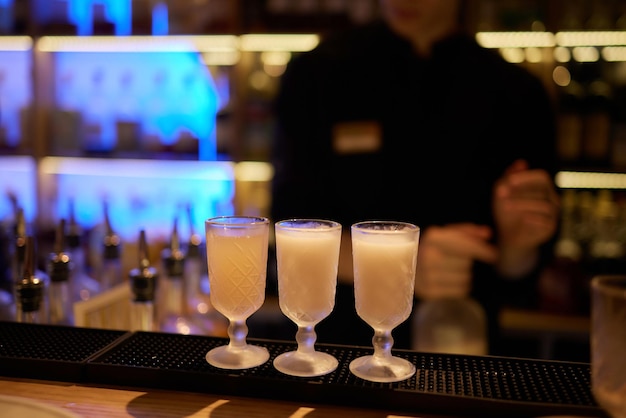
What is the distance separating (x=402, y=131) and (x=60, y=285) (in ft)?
3.96

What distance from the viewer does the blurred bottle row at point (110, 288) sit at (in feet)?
3.97

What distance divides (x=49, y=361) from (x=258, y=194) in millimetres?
2162

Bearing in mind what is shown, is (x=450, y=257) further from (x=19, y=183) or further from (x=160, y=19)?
(x=19, y=183)

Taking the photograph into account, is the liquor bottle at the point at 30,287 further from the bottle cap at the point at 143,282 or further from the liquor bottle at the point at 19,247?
the bottle cap at the point at 143,282

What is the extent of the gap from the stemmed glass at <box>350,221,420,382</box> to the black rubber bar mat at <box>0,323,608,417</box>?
0.11ft

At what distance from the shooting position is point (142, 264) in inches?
48.4

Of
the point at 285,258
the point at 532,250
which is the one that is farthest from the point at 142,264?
the point at 532,250

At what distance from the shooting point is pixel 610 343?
2.42 ft

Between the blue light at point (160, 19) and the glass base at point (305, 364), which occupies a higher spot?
the blue light at point (160, 19)

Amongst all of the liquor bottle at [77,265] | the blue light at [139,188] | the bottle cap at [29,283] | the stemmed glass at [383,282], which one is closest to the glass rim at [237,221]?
the stemmed glass at [383,282]

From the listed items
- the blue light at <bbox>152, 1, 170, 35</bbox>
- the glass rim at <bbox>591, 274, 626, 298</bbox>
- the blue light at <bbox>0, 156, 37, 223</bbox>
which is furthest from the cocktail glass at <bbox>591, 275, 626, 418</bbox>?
the blue light at <bbox>0, 156, 37, 223</bbox>

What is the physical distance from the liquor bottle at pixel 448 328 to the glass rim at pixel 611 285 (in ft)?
2.79

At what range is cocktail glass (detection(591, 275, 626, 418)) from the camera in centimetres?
73

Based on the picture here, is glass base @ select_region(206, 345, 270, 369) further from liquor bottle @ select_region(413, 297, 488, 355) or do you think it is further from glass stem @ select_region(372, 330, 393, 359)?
liquor bottle @ select_region(413, 297, 488, 355)
